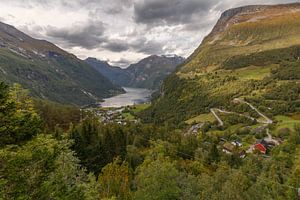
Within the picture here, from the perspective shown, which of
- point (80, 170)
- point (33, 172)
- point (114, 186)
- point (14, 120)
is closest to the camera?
point (14, 120)

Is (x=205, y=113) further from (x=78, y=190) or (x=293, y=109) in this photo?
(x=78, y=190)

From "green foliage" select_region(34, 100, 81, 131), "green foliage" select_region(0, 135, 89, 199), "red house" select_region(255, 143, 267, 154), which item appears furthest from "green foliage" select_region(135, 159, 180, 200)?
"green foliage" select_region(34, 100, 81, 131)

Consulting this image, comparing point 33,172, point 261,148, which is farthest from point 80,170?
point 261,148

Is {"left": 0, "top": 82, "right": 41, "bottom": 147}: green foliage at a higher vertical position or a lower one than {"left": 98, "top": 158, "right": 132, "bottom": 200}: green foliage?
higher

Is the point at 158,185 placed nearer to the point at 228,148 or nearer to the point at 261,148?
the point at 228,148

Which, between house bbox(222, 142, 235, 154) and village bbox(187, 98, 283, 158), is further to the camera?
house bbox(222, 142, 235, 154)

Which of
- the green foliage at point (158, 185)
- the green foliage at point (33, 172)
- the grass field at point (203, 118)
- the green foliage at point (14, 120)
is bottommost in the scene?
the grass field at point (203, 118)

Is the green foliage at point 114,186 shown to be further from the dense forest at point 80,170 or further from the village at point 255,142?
the village at point 255,142

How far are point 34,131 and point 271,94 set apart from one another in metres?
175

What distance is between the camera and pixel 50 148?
14492 mm

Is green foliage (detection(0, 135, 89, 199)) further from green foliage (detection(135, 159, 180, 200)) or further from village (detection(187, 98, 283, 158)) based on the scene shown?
village (detection(187, 98, 283, 158))

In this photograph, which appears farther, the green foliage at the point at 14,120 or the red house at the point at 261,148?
the red house at the point at 261,148

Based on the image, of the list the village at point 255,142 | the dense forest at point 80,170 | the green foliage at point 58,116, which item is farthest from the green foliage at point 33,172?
the green foliage at point 58,116

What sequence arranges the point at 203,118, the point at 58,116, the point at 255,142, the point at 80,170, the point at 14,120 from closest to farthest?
the point at 14,120
the point at 80,170
the point at 255,142
the point at 58,116
the point at 203,118
